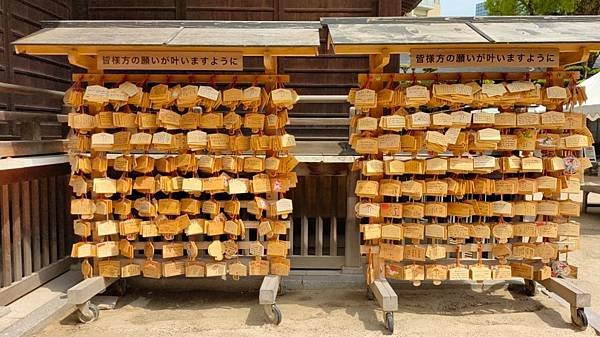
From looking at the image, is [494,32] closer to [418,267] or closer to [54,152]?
[418,267]

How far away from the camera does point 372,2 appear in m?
7.00

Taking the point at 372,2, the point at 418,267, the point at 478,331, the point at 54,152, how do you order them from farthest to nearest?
the point at 372,2 → the point at 54,152 → the point at 418,267 → the point at 478,331

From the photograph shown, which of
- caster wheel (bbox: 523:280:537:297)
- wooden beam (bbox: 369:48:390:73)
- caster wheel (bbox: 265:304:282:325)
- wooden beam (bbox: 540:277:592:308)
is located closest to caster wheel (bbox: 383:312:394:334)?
caster wheel (bbox: 265:304:282:325)

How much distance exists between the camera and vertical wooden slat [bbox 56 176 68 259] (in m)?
6.01

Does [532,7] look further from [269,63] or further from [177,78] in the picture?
[177,78]

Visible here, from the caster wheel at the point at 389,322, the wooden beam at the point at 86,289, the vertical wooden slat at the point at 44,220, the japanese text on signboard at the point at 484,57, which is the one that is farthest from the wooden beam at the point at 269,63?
the vertical wooden slat at the point at 44,220

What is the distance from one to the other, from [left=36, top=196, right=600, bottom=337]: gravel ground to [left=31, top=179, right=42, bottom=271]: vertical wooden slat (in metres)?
1.08

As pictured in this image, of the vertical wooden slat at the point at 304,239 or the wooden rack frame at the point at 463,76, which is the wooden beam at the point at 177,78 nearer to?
the wooden rack frame at the point at 463,76

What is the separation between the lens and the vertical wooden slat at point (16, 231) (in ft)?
16.5

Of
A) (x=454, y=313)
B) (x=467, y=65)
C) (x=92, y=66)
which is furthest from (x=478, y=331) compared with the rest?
(x=92, y=66)

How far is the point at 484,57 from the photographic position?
452 cm

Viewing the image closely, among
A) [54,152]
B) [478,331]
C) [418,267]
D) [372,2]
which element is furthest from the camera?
[372,2]

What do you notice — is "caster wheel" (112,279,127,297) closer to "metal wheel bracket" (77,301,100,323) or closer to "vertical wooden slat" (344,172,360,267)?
"metal wheel bracket" (77,301,100,323)

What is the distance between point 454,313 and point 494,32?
274cm
